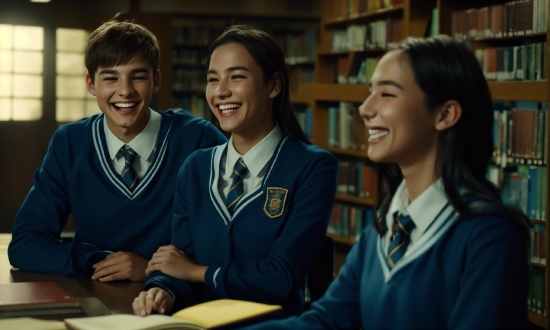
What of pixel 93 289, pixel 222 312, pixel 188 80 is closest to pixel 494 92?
pixel 93 289

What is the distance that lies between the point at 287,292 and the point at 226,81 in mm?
528

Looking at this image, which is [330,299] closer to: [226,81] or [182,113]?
[226,81]

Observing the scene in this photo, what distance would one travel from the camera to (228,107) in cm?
189

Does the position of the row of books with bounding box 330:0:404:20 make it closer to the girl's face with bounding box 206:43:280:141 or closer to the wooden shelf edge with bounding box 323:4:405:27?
the wooden shelf edge with bounding box 323:4:405:27

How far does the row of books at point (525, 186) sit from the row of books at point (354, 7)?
1894 millimetres

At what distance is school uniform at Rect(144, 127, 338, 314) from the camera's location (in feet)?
5.72

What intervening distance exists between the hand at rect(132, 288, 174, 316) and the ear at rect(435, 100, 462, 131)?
69 cm

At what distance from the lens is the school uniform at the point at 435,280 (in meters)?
1.17

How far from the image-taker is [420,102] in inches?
51.5

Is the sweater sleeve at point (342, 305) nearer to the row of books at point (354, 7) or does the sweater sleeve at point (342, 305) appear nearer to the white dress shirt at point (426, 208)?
the white dress shirt at point (426, 208)

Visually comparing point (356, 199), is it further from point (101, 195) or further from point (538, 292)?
point (101, 195)

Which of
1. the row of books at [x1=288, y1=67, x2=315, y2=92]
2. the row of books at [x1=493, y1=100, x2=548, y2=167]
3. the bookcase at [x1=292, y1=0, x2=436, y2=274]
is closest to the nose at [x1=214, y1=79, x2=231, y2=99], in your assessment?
the row of books at [x1=493, y1=100, x2=548, y2=167]

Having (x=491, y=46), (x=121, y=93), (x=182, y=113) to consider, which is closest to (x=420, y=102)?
(x=121, y=93)

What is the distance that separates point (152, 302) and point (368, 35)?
500cm
